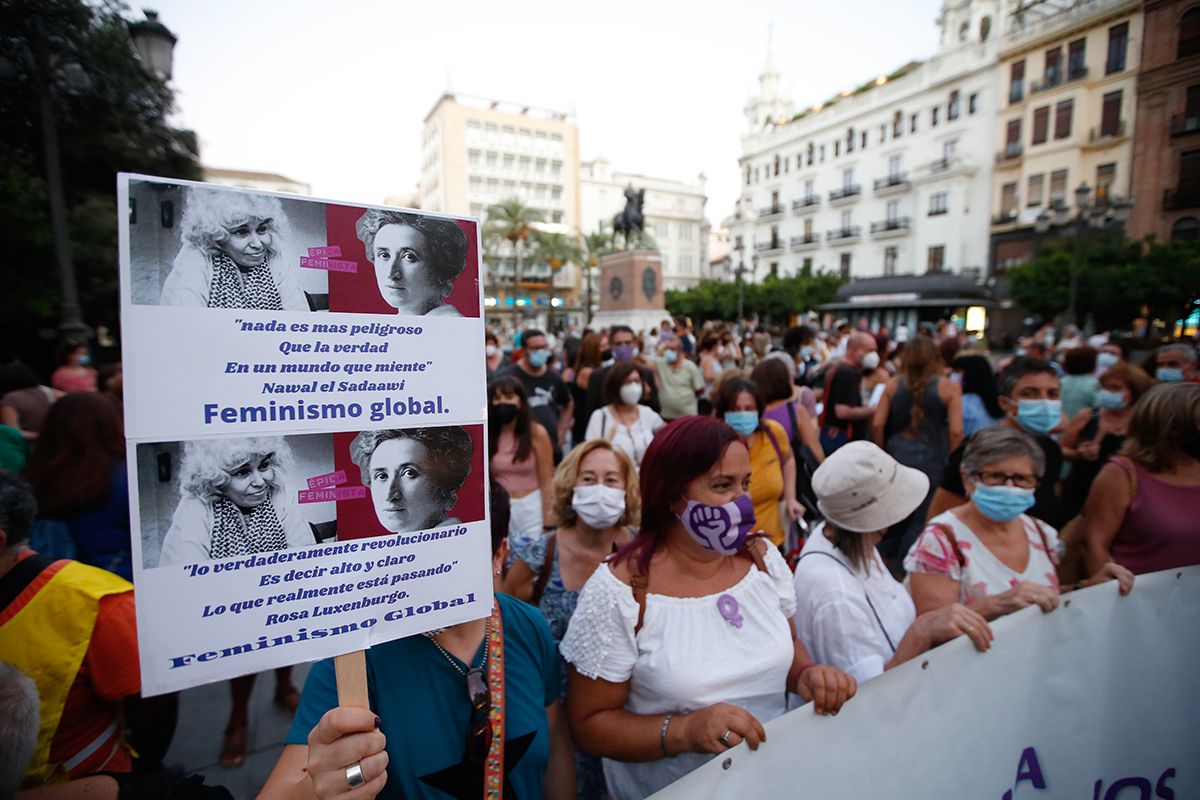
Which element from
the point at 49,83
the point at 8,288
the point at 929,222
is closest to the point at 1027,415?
the point at 49,83

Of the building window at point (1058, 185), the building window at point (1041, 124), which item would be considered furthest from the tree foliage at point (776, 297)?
the building window at point (1041, 124)

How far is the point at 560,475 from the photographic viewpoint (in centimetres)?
268

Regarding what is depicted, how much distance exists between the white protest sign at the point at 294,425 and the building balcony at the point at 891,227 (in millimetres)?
44905

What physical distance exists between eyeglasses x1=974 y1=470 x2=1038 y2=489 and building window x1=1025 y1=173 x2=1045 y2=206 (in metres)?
38.3

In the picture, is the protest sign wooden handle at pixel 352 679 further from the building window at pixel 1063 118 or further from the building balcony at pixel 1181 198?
the building window at pixel 1063 118

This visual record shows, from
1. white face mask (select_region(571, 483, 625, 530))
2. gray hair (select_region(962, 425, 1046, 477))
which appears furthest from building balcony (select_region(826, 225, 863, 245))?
white face mask (select_region(571, 483, 625, 530))

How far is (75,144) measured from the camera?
8070mm

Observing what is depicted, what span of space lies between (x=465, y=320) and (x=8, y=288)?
10.6 m

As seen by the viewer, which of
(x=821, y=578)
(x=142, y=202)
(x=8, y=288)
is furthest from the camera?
(x=8, y=288)

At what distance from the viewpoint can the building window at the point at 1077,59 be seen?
25531 mm

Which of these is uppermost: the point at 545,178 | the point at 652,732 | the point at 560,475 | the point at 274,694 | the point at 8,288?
the point at 545,178

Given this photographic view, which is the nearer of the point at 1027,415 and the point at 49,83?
the point at 1027,415

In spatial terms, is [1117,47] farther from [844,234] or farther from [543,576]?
[543,576]

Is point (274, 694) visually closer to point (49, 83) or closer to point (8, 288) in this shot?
point (49, 83)
